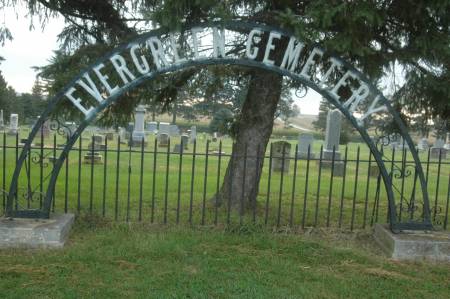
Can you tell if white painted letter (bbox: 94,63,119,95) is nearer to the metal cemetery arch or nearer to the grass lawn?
the metal cemetery arch

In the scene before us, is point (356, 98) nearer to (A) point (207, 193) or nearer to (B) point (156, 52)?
(B) point (156, 52)

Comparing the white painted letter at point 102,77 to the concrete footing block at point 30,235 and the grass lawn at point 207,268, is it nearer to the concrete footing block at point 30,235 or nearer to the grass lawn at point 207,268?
the concrete footing block at point 30,235

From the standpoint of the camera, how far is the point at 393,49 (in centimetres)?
632

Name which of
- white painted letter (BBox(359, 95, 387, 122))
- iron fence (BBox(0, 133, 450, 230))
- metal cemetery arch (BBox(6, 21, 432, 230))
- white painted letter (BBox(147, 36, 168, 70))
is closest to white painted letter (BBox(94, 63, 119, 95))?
metal cemetery arch (BBox(6, 21, 432, 230))

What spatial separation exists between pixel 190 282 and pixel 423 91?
14.9ft

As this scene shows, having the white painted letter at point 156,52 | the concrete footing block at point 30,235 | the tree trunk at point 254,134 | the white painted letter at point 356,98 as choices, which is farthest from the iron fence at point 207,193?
the white painted letter at point 156,52

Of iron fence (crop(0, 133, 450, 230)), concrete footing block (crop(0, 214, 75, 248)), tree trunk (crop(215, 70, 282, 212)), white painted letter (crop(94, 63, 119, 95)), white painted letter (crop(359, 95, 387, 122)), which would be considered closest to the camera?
concrete footing block (crop(0, 214, 75, 248))

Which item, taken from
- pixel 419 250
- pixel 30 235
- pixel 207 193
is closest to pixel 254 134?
pixel 419 250

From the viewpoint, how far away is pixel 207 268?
16.0 feet

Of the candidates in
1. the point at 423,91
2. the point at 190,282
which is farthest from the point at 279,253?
the point at 423,91

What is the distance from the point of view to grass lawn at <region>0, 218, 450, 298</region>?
14.2 feet

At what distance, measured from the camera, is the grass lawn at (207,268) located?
14.2 feet

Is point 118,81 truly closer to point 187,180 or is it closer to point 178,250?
point 178,250

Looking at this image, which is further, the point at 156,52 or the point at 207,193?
the point at 207,193
